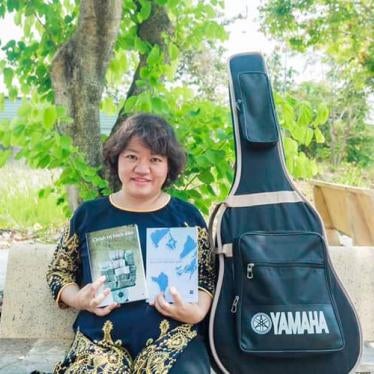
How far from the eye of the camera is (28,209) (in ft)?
21.9

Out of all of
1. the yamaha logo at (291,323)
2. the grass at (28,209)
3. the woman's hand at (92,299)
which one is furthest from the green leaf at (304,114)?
the grass at (28,209)

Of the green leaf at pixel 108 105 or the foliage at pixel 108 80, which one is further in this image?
the green leaf at pixel 108 105

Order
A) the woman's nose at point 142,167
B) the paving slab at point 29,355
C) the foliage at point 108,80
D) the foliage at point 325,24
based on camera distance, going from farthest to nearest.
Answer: the foliage at point 325,24
the paving slab at point 29,355
the foliage at point 108,80
the woman's nose at point 142,167

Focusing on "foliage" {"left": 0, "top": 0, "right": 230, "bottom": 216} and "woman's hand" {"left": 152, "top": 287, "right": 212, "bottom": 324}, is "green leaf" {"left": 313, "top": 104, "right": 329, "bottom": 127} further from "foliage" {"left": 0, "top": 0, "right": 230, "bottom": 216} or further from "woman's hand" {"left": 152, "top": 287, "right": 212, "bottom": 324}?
"woman's hand" {"left": 152, "top": 287, "right": 212, "bottom": 324}

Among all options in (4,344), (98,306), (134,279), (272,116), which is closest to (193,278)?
(134,279)

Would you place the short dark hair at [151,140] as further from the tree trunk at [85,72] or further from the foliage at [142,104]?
the tree trunk at [85,72]

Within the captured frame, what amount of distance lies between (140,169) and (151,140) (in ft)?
0.35

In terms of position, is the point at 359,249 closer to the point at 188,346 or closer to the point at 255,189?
the point at 255,189

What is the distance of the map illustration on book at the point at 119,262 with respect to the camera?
1838mm

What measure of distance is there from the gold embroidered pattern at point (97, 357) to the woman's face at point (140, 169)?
459mm

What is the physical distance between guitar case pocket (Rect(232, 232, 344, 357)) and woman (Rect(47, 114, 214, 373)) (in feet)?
0.50

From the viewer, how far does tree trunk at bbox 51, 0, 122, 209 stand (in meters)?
2.65

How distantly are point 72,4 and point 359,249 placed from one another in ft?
6.33

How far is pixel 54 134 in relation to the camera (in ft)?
7.69
